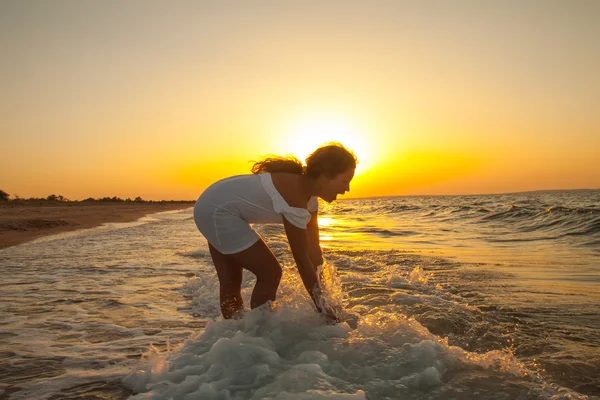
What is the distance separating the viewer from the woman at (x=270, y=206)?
3.16 m

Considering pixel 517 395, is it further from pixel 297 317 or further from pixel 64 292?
pixel 64 292

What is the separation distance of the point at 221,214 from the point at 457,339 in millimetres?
2254

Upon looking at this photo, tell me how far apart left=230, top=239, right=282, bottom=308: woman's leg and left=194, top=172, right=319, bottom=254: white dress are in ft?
0.18

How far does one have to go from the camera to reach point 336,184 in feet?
10.5

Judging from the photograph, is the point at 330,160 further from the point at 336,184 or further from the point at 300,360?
the point at 300,360

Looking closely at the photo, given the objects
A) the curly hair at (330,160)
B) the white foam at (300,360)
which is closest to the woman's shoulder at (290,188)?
the curly hair at (330,160)

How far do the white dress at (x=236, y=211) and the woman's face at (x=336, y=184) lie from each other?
0.21 meters

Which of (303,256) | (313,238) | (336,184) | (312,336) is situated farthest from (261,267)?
(336,184)

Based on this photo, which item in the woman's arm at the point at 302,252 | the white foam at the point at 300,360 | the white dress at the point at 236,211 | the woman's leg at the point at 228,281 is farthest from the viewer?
the woman's leg at the point at 228,281

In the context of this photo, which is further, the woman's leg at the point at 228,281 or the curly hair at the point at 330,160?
the woman's leg at the point at 228,281

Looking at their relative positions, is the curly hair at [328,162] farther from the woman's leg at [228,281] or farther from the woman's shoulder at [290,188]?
the woman's leg at [228,281]

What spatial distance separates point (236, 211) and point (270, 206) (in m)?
0.29

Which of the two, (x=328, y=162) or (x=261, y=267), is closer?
(x=328, y=162)

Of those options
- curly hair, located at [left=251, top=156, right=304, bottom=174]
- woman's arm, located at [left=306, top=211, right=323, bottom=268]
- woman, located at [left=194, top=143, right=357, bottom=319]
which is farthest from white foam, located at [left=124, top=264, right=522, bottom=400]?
curly hair, located at [left=251, top=156, right=304, bottom=174]
